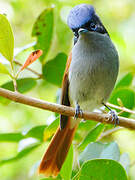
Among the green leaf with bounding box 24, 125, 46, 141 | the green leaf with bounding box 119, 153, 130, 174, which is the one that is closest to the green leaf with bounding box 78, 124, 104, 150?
the green leaf with bounding box 119, 153, 130, 174

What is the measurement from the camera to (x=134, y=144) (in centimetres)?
391

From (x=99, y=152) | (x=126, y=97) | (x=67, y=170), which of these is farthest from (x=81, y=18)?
(x=67, y=170)

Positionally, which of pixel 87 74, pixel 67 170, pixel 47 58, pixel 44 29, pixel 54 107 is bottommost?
pixel 47 58

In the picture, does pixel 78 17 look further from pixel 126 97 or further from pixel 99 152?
pixel 99 152

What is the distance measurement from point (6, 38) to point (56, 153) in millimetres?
1196

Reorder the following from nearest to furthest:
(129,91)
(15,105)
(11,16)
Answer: (129,91)
(11,16)
(15,105)

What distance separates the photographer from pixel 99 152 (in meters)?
1.96

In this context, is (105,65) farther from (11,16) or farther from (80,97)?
(11,16)

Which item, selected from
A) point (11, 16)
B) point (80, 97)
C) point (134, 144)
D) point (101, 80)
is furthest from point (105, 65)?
point (11, 16)

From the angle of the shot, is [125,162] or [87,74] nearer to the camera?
[125,162]

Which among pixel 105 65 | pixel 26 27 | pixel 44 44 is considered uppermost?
pixel 44 44

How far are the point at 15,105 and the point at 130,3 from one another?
7.35 ft

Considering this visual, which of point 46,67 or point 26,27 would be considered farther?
point 26,27

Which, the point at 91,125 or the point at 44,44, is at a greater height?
the point at 44,44
